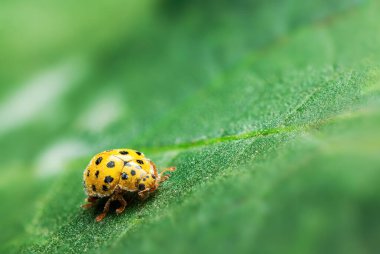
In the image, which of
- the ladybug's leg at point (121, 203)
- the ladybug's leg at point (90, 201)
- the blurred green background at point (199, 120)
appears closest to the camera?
the blurred green background at point (199, 120)

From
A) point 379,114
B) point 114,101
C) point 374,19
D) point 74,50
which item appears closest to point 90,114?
point 114,101

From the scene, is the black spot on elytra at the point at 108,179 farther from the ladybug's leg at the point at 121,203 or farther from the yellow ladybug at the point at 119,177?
the ladybug's leg at the point at 121,203

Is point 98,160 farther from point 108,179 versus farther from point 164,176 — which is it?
point 164,176

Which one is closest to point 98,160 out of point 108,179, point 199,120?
point 108,179

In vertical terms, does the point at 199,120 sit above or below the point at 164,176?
above

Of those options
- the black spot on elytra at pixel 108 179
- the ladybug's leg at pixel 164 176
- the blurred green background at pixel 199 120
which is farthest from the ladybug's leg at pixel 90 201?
the ladybug's leg at pixel 164 176

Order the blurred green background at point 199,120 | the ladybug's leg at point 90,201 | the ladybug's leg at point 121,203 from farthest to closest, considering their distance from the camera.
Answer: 1. the ladybug's leg at point 90,201
2. the ladybug's leg at point 121,203
3. the blurred green background at point 199,120
